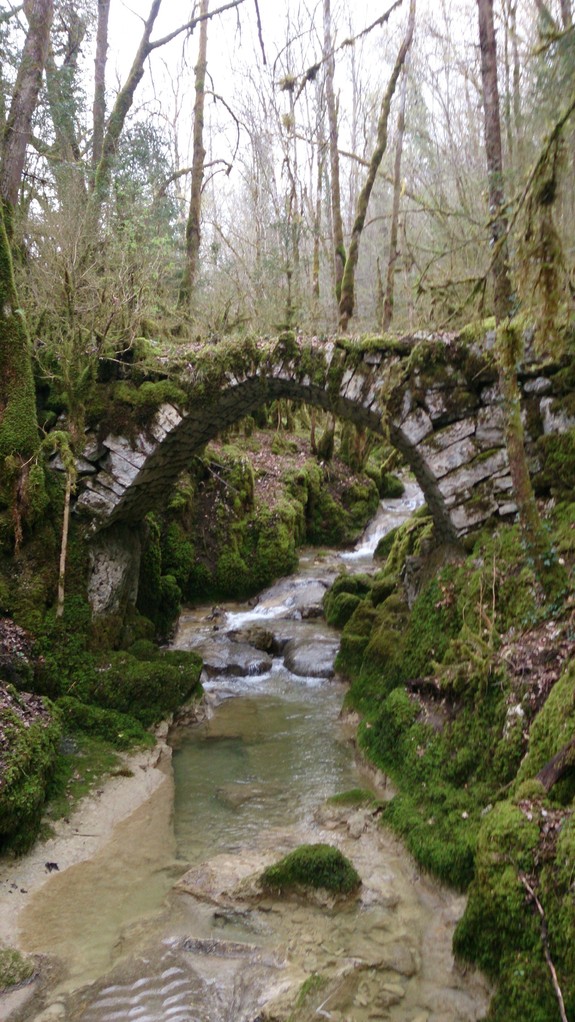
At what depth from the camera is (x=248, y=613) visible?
1127 centimetres

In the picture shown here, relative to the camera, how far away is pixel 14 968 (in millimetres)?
3441

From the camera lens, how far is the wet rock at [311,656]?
Answer: 8688 millimetres

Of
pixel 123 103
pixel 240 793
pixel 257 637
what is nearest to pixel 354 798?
pixel 240 793

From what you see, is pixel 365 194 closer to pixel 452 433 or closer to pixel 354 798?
pixel 452 433

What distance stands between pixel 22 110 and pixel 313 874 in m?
8.32

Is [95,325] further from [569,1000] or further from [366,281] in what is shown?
[366,281]

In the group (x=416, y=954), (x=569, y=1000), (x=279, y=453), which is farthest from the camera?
(x=279, y=453)

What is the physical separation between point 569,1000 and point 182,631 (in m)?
8.25

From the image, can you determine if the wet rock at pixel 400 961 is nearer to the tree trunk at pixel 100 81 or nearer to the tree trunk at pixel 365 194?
the tree trunk at pixel 365 194

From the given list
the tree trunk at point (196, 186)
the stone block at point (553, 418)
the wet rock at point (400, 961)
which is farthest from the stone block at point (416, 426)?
the tree trunk at point (196, 186)

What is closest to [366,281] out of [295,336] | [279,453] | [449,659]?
[279,453]

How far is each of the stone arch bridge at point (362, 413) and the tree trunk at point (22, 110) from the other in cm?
277

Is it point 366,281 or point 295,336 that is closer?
point 295,336

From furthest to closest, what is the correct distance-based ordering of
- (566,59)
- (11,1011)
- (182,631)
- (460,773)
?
(182,631), (566,59), (460,773), (11,1011)
